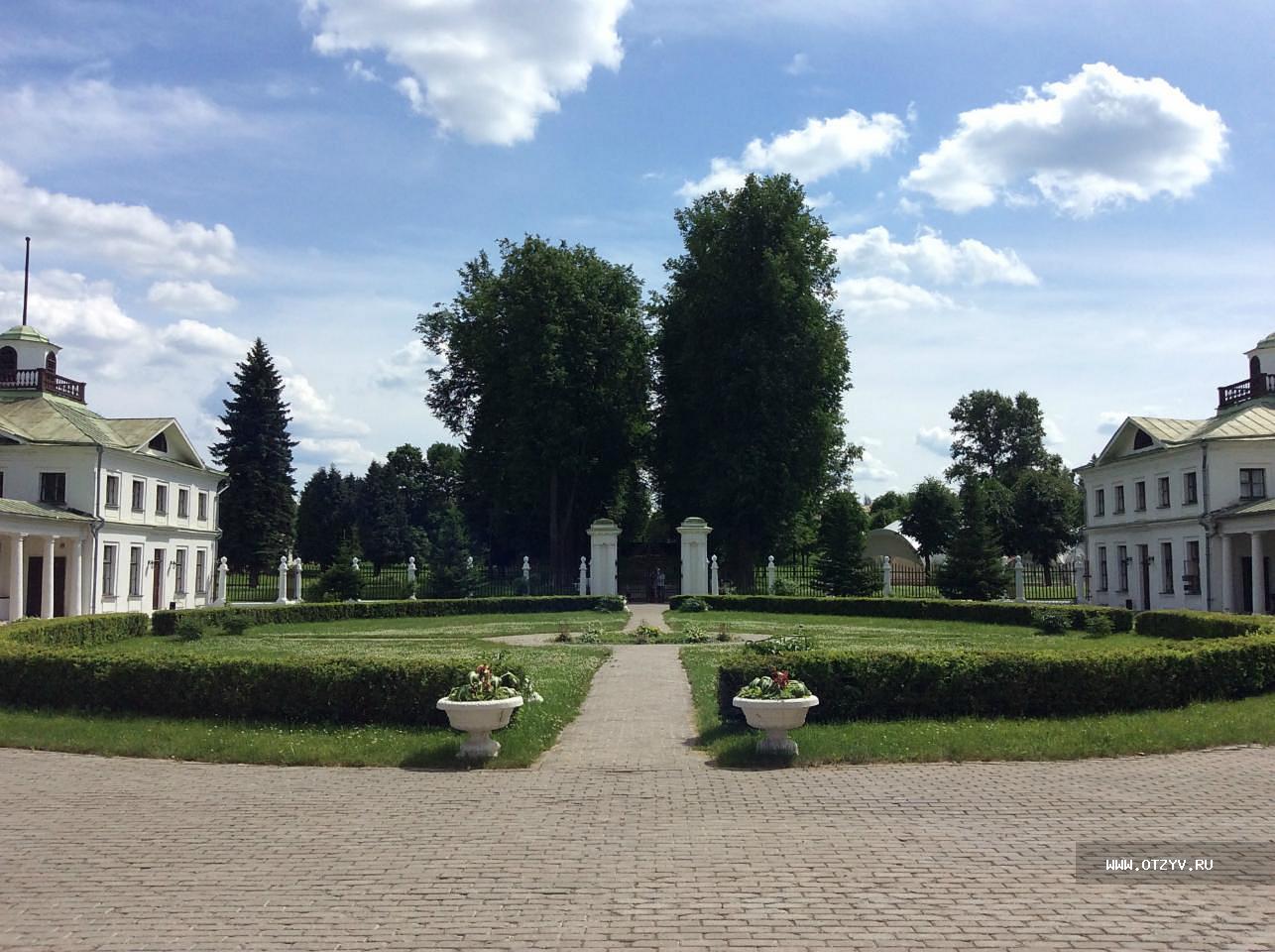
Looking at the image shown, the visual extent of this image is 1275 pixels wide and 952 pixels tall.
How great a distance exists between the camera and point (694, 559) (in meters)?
40.6

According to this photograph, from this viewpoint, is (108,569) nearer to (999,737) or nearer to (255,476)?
(255,476)

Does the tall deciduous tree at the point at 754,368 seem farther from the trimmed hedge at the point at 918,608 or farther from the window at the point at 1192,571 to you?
the window at the point at 1192,571

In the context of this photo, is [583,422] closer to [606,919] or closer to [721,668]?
[721,668]

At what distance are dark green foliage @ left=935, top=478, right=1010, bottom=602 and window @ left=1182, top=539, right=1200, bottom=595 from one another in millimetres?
6241

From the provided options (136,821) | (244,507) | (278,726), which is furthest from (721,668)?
(244,507)

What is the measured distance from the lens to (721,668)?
12.3 m

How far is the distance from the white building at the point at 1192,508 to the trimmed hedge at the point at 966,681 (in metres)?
24.0

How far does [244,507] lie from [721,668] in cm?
5072

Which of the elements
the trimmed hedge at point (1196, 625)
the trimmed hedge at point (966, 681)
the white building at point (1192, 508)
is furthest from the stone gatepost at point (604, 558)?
the trimmed hedge at point (966, 681)

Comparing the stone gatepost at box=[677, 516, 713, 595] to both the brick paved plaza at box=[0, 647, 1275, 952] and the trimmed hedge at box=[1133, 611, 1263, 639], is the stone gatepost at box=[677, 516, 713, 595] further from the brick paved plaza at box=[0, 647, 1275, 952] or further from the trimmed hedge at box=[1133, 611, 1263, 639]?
the brick paved plaza at box=[0, 647, 1275, 952]

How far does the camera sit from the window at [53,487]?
37062 millimetres

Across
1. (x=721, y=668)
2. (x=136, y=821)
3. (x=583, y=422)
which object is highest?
(x=583, y=422)

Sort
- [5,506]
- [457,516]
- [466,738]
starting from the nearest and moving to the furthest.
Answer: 1. [466,738]
2. [5,506]
3. [457,516]

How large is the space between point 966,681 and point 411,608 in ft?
88.3
